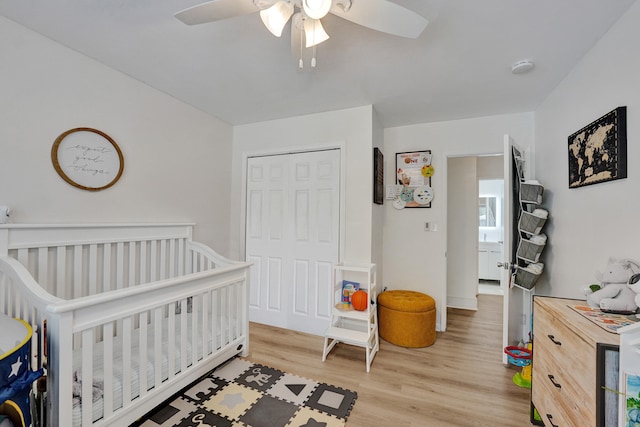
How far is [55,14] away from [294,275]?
2.65m

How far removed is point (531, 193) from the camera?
230 centimetres

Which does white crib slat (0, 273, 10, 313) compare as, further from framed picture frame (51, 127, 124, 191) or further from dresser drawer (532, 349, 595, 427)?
dresser drawer (532, 349, 595, 427)

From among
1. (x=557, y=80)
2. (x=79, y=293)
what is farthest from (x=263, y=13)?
(x=557, y=80)

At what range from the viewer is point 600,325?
3.74 ft

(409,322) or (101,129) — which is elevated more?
(101,129)

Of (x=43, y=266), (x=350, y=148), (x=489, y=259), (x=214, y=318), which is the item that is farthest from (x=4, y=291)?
(x=489, y=259)

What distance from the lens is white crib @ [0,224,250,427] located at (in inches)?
46.0

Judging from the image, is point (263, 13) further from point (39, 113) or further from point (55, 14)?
point (39, 113)

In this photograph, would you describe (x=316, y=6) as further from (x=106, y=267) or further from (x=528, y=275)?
(x=528, y=275)

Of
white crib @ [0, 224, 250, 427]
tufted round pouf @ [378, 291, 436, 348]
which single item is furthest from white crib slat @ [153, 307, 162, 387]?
tufted round pouf @ [378, 291, 436, 348]

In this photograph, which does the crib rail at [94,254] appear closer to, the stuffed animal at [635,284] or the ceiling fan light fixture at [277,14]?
the ceiling fan light fixture at [277,14]

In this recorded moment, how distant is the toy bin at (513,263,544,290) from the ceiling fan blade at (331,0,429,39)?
213cm

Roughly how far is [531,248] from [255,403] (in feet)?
8.12

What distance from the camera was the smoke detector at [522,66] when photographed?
6.12ft
